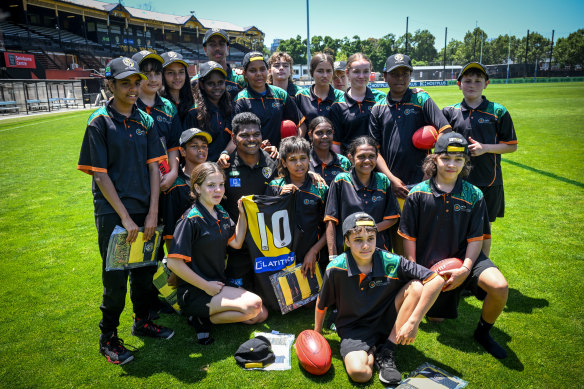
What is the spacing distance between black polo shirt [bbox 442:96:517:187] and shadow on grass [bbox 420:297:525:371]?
5.46ft

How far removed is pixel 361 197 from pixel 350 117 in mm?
1529

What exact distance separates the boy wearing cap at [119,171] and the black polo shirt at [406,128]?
2.96m

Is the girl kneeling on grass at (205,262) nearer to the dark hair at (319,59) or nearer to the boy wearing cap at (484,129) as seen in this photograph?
the dark hair at (319,59)

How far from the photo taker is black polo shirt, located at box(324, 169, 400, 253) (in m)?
4.32

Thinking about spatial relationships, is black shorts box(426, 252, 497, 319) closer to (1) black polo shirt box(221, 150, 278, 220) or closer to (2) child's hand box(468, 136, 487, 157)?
(2) child's hand box(468, 136, 487, 157)

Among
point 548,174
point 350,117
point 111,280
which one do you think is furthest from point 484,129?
point 548,174

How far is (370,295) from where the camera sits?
3715mm

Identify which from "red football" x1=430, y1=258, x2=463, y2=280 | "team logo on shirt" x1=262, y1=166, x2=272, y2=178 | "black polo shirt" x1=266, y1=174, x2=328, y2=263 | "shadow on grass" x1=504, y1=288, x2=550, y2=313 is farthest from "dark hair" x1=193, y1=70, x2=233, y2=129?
"shadow on grass" x1=504, y1=288, x2=550, y2=313

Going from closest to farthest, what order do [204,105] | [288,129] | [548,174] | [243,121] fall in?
[243,121] < [204,105] < [288,129] < [548,174]

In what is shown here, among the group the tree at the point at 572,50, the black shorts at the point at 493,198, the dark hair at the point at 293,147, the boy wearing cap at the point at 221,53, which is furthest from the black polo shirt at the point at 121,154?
the tree at the point at 572,50

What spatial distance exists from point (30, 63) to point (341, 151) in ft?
130

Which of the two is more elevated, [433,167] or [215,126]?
[215,126]

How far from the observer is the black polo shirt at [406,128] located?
189 inches

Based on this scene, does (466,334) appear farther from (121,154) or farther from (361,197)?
(121,154)
